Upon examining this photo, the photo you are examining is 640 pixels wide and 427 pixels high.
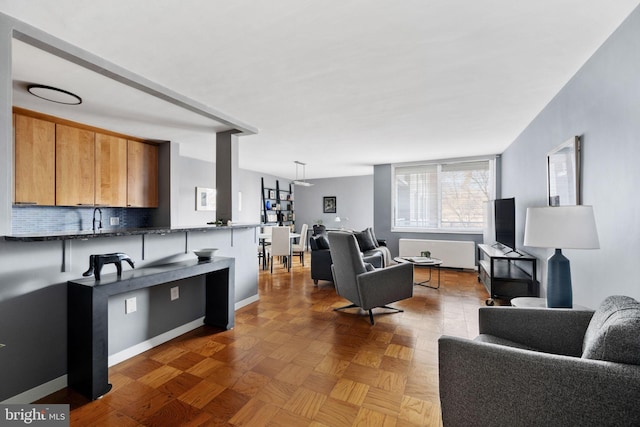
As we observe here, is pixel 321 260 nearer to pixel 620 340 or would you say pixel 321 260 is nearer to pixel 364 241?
pixel 364 241

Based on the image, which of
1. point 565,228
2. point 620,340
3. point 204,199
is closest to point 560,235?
point 565,228

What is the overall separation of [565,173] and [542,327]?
1629 millimetres

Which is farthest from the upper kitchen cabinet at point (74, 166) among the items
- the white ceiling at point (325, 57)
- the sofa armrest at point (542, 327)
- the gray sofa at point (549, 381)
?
the sofa armrest at point (542, 327)

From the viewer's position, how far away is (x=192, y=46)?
1.94 m

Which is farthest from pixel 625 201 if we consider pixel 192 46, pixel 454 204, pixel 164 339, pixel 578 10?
pixel 454 204

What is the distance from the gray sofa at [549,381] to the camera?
0.93 meters

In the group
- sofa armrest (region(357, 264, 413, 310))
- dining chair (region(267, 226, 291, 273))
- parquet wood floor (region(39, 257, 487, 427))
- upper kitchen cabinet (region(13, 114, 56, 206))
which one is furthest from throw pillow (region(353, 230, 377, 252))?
upper kitchen cabinet (region(13, 114, 56, 206))

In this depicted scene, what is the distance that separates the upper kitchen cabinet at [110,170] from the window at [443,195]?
5242 mm

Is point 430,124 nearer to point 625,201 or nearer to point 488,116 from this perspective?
point 488,116

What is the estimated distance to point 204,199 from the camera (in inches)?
240

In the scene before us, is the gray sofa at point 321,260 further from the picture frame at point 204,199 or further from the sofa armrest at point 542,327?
the sofa armrest at point 542,327

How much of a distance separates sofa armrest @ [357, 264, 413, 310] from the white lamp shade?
1.49 m

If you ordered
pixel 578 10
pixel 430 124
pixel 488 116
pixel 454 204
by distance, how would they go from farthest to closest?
pixel 454 204, pixel 430 124, pixel 488 116, pixel 578 10

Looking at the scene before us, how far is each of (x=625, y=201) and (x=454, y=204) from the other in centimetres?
438
